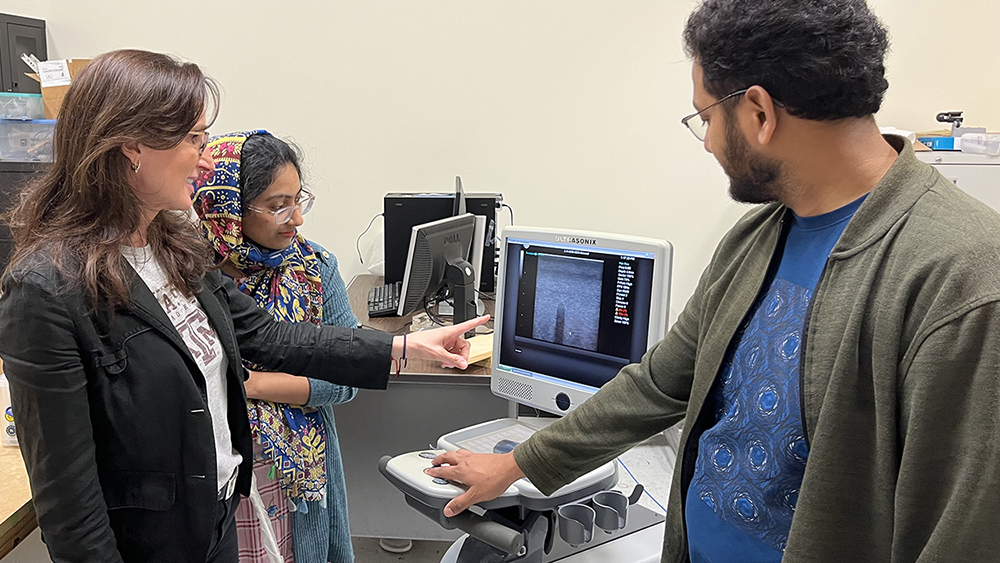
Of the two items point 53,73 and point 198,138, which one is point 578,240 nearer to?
point 198,138

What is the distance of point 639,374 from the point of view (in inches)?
49.1

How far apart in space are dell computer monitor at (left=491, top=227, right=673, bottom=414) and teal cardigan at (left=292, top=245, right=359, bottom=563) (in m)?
0.38

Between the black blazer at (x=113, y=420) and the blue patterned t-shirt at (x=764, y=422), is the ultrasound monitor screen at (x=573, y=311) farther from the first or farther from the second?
the black blazer at (x=113, y=420)

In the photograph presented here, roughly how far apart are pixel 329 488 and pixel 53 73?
220 centimetres

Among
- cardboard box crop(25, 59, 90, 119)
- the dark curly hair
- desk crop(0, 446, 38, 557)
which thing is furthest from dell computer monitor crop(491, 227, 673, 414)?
cardboard box crop(25, 59, 90, 119)

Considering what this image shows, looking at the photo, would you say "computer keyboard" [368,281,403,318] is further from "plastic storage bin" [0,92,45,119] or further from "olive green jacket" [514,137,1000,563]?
"olive green jacket" [514,137,1000,563]

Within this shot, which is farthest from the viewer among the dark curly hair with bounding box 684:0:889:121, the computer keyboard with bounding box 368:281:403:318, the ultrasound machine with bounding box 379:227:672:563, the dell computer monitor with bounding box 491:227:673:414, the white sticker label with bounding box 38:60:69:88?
the white sticker label with bounding box 38:60:69:88

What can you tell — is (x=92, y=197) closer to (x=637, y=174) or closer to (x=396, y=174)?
(x=396, y=174)

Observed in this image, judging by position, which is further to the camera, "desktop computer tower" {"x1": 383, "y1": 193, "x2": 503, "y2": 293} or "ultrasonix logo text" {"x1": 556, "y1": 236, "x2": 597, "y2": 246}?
"desktop computer tower" {"x1": 383, "y1": 193, "x2": 503, "y2": 293}

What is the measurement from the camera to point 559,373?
5.28 ft

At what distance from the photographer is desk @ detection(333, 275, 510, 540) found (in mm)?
2307

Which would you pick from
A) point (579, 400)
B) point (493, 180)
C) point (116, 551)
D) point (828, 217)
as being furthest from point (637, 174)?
point (116, 551)

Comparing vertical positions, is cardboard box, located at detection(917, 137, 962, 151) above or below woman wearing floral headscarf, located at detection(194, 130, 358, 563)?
above

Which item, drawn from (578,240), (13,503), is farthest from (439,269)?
(13,503)
